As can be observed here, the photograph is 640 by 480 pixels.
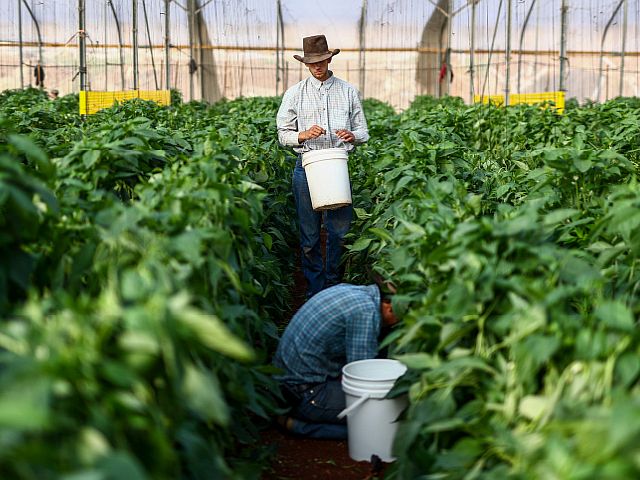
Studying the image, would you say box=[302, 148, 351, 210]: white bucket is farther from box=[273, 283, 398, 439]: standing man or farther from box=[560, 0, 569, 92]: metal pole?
box=[560, 0, 569, 92]: metal pole

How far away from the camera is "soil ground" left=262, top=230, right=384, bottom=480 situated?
4.24m

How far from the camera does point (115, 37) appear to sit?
22.1 metres

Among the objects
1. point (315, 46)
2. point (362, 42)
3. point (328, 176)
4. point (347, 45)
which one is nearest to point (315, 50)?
point (315, 46)

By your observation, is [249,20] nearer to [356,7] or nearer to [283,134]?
[356,7]

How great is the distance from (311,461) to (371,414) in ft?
1.63

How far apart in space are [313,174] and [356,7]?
21.2 m

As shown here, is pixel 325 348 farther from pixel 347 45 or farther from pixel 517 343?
pixel 347 45

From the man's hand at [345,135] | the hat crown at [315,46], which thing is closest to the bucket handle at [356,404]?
the man's hand at [345,135]

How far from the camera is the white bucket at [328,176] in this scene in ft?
21.9

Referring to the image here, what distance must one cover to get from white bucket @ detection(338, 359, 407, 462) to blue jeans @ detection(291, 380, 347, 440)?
384mm

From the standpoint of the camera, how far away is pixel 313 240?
7.30 metres

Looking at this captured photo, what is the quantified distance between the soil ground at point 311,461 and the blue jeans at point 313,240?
257 centimetres

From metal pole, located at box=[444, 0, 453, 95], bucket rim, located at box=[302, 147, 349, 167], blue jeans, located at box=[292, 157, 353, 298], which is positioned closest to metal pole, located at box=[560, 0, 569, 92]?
metal pole, located at box=[444, 0, 453, 95]

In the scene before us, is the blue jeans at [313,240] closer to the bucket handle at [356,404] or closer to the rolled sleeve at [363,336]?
the rolled sleeve at [363,336]
